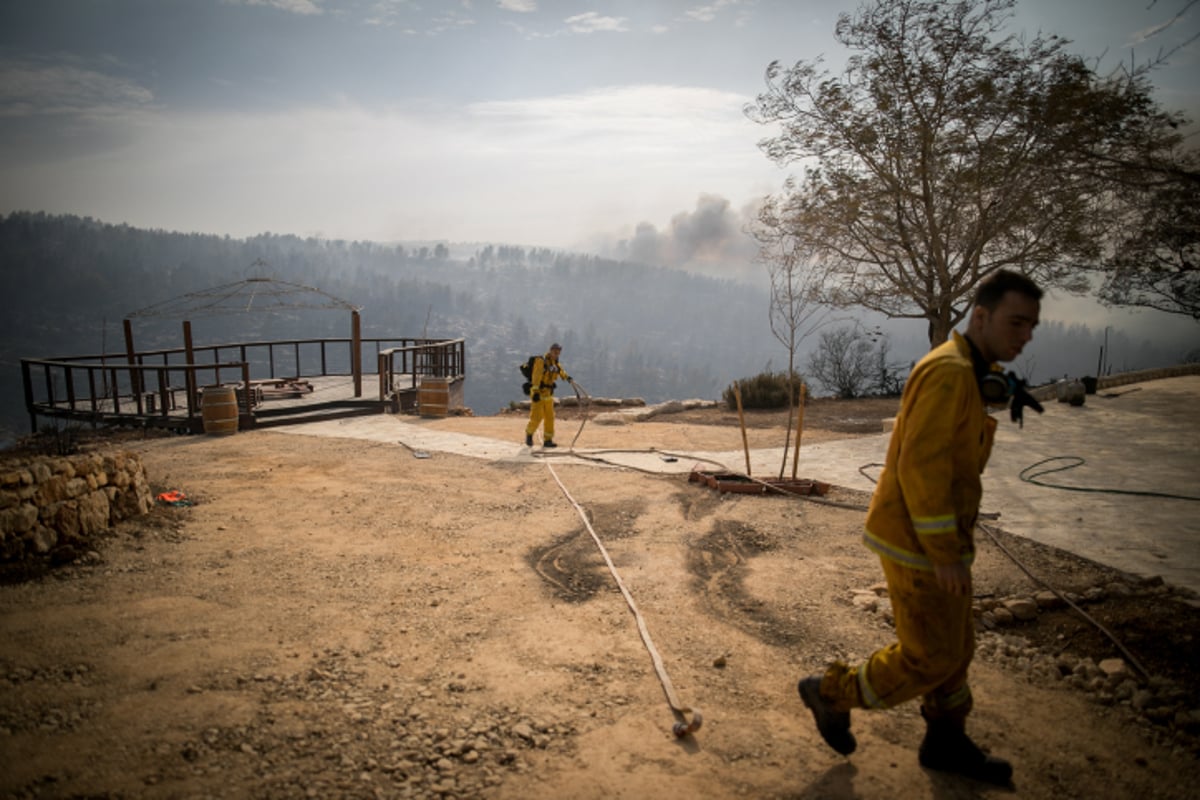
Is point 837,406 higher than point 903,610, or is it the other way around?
point 903,610

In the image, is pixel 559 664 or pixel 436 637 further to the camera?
pixel 436 637

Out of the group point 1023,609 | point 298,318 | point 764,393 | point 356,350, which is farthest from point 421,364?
point 298,318

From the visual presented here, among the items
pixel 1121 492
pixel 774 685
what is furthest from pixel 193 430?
pixel 1121 492

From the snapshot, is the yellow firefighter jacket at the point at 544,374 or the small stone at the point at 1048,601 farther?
the yellow firefighter jacket at the point at 544,374

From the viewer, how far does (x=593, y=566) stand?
16.7ft

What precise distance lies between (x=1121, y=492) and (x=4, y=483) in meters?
10.8

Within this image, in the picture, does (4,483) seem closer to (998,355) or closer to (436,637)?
(436,637)

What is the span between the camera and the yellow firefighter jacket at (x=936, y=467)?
221cm

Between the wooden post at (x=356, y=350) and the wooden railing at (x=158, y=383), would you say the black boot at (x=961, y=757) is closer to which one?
the wooden railing at (x=158, y=383)

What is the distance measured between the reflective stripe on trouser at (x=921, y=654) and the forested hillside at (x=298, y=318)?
46.5 metres

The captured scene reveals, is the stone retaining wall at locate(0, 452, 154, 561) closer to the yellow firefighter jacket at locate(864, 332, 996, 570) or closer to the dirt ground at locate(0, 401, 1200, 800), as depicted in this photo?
the dirt ground at locate(0, 401, 1200, 800)

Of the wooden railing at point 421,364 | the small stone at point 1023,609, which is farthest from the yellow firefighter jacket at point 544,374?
the small stone at point 1023,609

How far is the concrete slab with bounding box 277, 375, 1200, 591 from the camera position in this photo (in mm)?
5527

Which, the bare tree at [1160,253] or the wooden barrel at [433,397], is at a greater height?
the bare tree at [1160,253]
